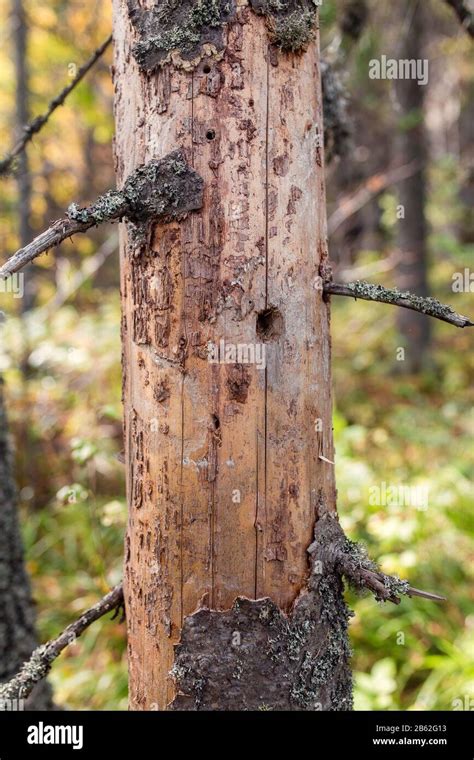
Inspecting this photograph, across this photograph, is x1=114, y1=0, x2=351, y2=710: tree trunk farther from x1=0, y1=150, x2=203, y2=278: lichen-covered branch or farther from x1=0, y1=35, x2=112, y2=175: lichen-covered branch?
x1=0, y1=35, x2=112, y2=175: lichen-covered branch

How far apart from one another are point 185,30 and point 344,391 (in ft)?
22.7

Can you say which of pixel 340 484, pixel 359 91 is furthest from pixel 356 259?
pixel 340 484

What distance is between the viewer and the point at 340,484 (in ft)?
15.0

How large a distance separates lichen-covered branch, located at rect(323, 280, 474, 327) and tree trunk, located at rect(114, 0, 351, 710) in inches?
2.5

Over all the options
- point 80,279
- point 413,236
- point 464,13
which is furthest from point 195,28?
point 413,236

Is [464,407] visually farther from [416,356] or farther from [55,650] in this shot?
[55,650]

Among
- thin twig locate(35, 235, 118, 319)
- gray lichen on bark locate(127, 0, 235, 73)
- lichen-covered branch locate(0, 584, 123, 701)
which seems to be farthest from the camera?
thin twig locate(35, 235, 118, 319)

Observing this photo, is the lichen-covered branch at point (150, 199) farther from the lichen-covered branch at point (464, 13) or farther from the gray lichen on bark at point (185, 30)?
the lichen-covered branch at point (464, 13)

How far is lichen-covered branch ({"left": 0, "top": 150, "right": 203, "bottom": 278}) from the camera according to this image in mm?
1545

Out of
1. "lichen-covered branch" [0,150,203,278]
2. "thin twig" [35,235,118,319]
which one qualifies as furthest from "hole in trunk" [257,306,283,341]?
"thin twig" [35,235,118,319]

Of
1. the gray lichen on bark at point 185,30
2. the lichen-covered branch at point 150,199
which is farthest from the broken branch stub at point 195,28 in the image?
the lichen-covered branch at point 150,199

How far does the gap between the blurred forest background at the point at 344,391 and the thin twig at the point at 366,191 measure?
0.22 ft

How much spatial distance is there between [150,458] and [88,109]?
513 cm

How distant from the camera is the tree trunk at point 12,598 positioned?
312 centimetres
